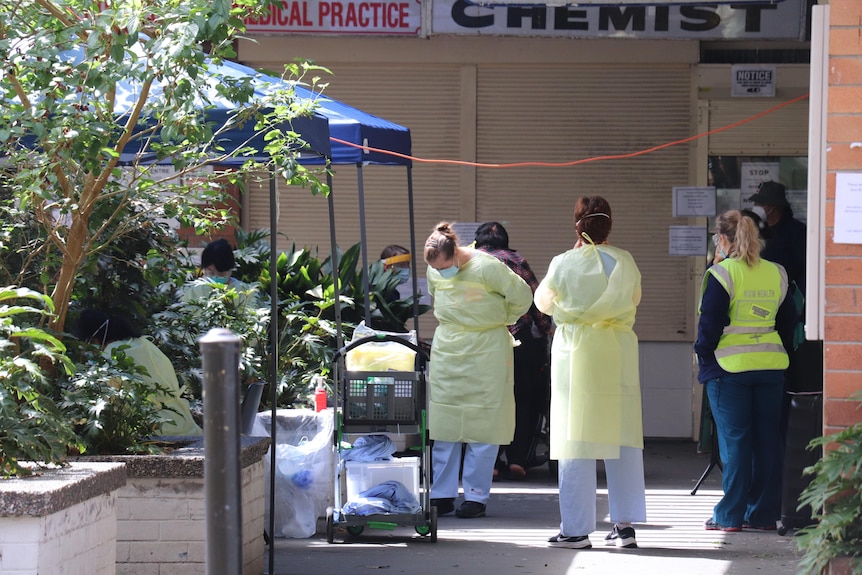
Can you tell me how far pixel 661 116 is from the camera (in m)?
11.3

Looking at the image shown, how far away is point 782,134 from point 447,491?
512cm

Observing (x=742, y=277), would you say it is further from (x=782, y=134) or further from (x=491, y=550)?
(x=782, y=134)

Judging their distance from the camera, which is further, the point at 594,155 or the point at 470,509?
the point at 594,155

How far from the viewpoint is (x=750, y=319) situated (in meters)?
7.18

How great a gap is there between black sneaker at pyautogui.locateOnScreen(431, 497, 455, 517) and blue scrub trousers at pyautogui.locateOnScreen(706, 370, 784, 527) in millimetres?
1703

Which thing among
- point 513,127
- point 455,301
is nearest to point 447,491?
point 455,301

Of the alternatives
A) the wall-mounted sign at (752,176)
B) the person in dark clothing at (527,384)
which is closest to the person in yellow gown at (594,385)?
the person in dark clothing at (527,384)

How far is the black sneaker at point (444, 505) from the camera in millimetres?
8039

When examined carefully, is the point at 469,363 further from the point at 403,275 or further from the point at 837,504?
the point at 837,504

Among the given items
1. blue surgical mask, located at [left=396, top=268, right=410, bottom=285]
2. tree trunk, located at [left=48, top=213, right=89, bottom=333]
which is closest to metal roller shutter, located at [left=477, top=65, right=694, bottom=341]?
blue surgical mask, located at [left=396, top=268, right=410, bottom=285]

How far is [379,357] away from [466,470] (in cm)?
114

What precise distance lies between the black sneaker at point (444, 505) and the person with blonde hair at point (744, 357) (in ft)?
5.73

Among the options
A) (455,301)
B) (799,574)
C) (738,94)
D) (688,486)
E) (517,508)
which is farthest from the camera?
(738,94)

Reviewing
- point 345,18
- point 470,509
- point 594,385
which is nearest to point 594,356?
point 594,385
